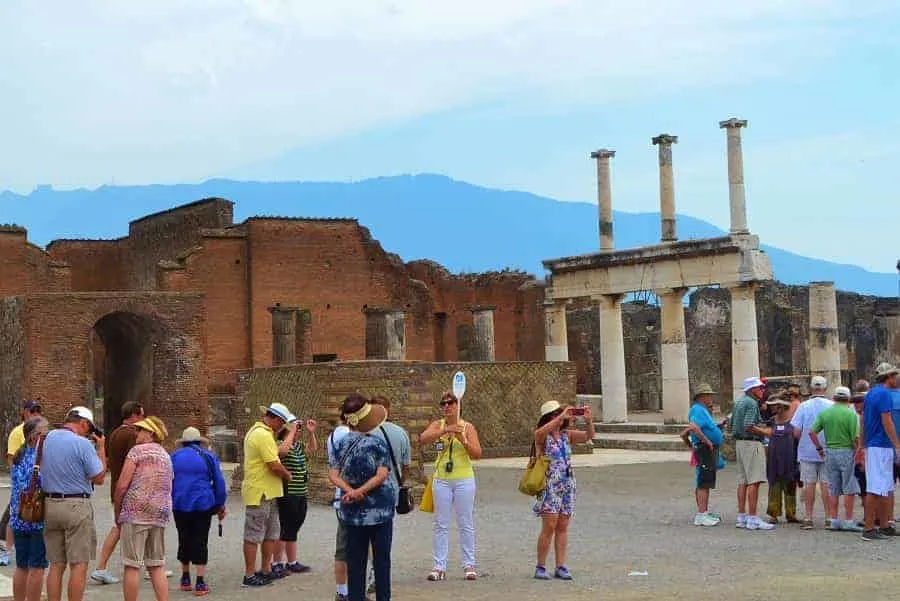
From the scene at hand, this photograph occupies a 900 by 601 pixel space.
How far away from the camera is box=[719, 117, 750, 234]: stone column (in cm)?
2959

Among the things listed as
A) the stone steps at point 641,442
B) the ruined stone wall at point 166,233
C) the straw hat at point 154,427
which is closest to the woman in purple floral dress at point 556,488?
the straw hat at point 154,427

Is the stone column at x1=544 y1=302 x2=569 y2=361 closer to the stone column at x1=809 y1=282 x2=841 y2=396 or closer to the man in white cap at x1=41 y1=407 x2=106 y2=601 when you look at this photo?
the stone column at x1=809 y1=282 x2=841 y2=396

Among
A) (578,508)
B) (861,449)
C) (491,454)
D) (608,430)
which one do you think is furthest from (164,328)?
(861,449)

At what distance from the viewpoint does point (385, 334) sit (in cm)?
3609

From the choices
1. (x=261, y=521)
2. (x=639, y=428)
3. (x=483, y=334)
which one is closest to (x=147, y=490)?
(x=261, y=521)

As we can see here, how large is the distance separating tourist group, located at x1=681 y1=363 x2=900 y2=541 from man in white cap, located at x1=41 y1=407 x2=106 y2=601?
653 cm

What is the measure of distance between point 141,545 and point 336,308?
30.5 metres

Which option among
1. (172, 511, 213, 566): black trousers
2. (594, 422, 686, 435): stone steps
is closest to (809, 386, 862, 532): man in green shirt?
(172, 511, 213, 566): black trousers

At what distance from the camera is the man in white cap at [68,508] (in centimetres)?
888

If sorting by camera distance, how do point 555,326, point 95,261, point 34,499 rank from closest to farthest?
point 34,499 → point 555,326 → point 95,261

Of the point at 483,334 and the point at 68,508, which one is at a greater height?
the point at 483,334

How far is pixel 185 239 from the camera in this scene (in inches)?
1582

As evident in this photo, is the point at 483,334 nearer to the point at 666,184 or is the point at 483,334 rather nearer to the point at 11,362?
the point at 666,184

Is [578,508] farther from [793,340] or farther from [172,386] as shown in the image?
[793,340]
